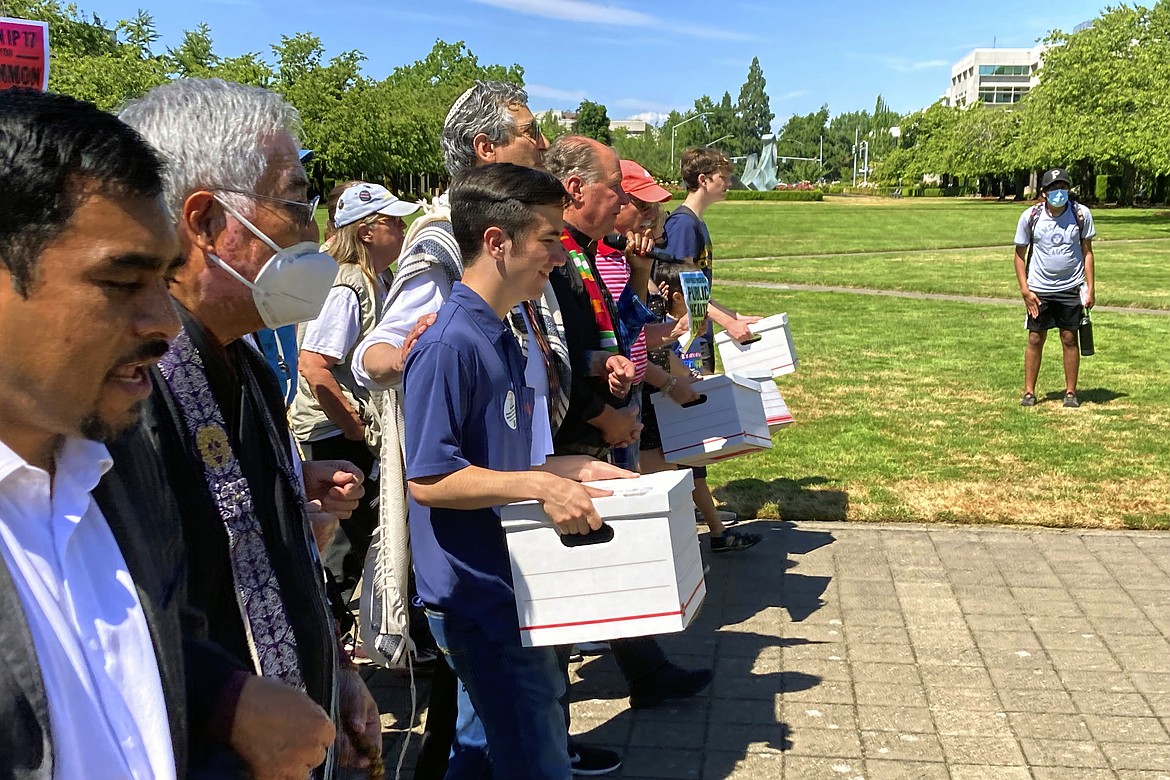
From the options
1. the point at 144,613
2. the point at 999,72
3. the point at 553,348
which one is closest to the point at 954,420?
the point at 553,348

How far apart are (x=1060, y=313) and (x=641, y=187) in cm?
684

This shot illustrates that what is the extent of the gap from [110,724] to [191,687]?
0.30m

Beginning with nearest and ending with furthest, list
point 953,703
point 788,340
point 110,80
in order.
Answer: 1. point 953,703
2. point 788,340
3. point 110,80

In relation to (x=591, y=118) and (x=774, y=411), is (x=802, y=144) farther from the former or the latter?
(x=774, y=411)

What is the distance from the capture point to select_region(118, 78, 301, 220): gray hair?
6.20ft

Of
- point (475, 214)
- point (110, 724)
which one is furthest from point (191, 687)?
point (475, 214)

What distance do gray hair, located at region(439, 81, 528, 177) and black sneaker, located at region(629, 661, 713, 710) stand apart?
7.27 feet

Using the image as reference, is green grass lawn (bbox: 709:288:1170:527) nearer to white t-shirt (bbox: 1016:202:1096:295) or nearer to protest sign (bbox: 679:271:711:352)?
white t-shirt (bbox: 1016:202:1096:295)

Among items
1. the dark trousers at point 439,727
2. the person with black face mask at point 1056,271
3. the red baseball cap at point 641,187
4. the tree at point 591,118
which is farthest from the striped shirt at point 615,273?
the tree at point 591,118

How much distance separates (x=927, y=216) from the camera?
182 feet

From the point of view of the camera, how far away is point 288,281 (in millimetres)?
1975

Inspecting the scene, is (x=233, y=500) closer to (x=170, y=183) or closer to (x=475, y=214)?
(x=170, y=183)

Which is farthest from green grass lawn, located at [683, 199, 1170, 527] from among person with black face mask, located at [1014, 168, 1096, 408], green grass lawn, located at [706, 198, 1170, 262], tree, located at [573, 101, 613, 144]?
tree, located at [573, 101, 613, 144]

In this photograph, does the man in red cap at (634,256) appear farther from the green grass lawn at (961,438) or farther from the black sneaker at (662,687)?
the green grass lawn at (961,438)
